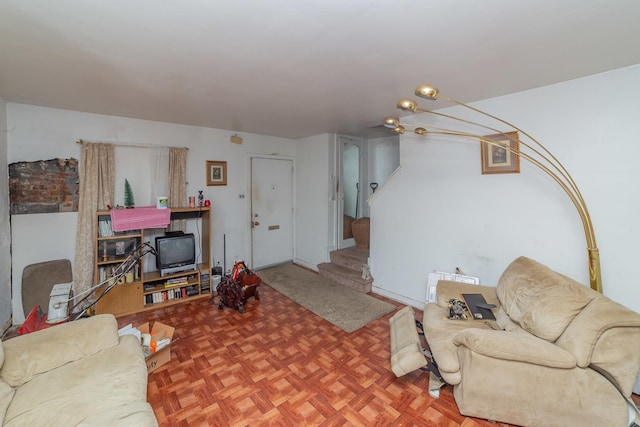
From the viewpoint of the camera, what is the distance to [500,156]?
271 cm

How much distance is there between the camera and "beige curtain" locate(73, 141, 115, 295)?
3166mm

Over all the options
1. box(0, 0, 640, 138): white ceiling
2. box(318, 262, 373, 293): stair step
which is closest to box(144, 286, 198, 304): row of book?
box(318, 262, 373, 293): stair step

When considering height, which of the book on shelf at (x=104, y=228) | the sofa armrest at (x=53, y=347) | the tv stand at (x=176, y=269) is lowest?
the sofa armrest at (x=53, y=347)

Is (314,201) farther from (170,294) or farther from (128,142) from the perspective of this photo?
(128,142)

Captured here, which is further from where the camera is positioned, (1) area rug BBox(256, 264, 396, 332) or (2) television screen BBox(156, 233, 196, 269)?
(2) television screen BBox(156, 233, 196, 269)

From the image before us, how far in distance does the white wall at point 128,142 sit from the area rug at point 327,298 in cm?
85

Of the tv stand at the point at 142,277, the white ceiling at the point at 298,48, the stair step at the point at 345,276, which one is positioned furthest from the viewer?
the stair step at the point at 345,276

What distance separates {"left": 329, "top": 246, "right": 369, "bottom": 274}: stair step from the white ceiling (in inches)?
93.5

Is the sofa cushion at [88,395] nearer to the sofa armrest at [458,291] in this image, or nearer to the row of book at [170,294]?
the row of book at [170,294]

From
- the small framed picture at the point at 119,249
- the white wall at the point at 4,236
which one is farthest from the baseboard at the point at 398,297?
the white wall at the point at 4,236

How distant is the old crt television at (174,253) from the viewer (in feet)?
11.3

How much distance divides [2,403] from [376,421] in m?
2.03

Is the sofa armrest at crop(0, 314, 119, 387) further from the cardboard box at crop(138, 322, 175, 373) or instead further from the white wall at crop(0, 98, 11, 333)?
the white wall at crop(0, 98, 11, 333)

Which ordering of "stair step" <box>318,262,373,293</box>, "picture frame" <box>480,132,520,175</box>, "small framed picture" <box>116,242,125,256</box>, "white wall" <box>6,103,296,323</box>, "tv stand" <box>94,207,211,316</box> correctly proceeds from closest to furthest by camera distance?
"picture frame" <box>480,132,520,175</box>
"white wall" <box>6,103,296,323</box>
"tv stand" <box>94,207,211,316</box>
"small framed picture" <box>116,242,125,256</box>
"stair step" <box>318,262,373,293</box>
